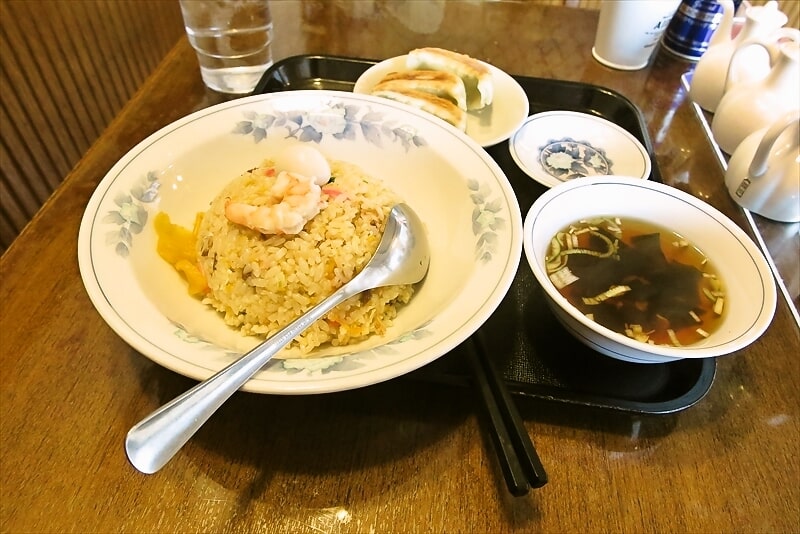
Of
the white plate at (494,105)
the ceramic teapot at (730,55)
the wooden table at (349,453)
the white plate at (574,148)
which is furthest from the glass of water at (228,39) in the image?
the ceramic teapot at (730,55)

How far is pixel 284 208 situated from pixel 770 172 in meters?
1.25

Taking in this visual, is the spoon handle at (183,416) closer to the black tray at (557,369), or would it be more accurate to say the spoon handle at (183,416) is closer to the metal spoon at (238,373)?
the metal spoon at (238,373)

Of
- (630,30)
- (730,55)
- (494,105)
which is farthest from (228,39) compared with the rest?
(730,55)

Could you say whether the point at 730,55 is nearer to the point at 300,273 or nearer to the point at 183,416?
the point at 300,273

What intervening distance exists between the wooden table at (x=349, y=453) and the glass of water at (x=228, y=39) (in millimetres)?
782

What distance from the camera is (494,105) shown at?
1.57m

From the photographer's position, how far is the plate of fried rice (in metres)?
0.77

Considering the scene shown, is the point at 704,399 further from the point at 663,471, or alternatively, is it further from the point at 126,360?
the point at 126,360

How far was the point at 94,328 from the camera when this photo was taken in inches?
39.7

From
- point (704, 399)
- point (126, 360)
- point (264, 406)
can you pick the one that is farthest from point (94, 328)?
point (704, 399)

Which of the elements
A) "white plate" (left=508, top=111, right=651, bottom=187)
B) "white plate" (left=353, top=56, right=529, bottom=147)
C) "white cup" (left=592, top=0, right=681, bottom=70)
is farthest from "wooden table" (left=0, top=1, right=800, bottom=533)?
"white cup" (left=592, top=0, right=681, bottom=70)

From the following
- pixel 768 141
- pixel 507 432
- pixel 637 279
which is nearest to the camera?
pixel 507 432

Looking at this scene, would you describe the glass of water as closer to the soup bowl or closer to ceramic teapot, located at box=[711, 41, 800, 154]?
the soup bowl

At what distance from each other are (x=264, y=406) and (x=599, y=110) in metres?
1.37
